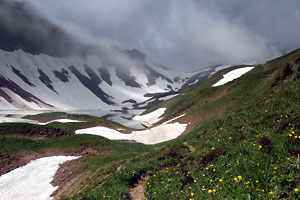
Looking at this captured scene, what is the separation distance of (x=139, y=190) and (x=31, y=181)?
18268 millimetres

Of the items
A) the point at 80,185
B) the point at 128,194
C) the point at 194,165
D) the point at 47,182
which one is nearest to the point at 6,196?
the point at 47,182

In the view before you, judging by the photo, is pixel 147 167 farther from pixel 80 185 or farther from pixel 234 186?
pixel 234 186

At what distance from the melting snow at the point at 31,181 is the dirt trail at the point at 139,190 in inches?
452

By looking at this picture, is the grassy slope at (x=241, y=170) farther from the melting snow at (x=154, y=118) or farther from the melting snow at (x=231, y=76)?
the melting snow at (x=231, y=76)

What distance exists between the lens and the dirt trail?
36.2ft

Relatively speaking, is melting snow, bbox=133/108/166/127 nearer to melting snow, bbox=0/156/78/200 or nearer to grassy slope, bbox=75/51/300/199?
melting snow, bbox=0/156/78/200

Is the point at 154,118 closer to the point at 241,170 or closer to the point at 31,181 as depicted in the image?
the point at 31,181

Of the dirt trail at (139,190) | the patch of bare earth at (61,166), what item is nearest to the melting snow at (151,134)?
the patch of bare earth at (61,166)

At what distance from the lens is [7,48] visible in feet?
648

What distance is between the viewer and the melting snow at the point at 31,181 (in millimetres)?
20569

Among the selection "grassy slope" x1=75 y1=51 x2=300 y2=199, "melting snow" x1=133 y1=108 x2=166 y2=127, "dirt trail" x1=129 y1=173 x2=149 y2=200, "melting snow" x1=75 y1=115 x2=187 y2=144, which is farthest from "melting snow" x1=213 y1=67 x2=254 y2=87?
"dirt trail" x1=129 y1=173 x2=149 y2=200

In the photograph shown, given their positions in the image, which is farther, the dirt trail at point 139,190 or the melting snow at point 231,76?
the melting snow at point 231,76

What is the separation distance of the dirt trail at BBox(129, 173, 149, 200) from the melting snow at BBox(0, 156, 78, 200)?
11.5 meters

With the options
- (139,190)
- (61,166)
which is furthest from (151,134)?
(139,190)
